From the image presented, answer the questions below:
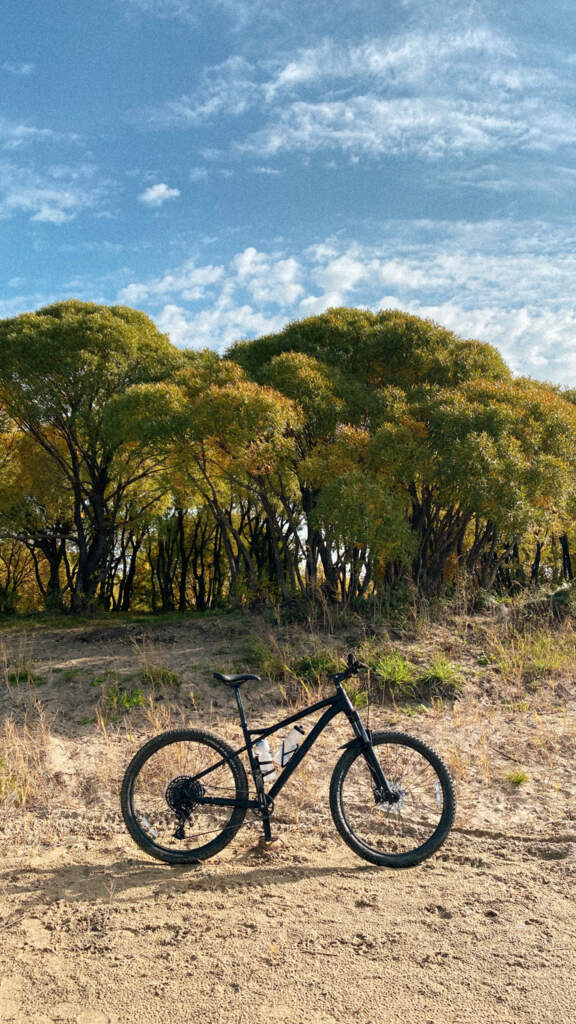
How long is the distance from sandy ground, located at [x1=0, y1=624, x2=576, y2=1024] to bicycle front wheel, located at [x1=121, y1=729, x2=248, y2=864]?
130mm

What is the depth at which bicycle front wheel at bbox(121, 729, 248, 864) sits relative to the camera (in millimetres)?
3754

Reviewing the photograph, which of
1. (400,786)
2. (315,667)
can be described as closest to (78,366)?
(315,667)

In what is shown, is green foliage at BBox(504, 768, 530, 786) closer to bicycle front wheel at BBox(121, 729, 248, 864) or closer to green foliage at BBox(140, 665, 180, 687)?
bicycle front wheel at BBox(121, 729, 248, 864)

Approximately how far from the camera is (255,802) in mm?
3783

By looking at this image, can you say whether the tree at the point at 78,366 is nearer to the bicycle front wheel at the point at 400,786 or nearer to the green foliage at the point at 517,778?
the green foliage at the point at 517,778

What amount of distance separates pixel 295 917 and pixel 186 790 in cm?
88

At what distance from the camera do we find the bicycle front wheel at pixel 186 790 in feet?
12.3

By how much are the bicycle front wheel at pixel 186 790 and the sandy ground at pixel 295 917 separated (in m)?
0.13

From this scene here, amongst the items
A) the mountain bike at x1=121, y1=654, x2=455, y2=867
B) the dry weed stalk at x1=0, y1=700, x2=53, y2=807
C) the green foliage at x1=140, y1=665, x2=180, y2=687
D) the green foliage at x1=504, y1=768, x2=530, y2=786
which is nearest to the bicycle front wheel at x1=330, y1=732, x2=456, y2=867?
the mountain bike at x1=121, y1=654, x2=455, y2=867

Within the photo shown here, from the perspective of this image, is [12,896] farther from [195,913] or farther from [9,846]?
[195,913]

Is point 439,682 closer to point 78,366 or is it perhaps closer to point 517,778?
point 517,778

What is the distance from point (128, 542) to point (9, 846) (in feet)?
70.9

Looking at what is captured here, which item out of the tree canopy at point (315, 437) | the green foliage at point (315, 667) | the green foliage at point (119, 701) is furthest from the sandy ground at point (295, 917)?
the tree canopy at point (315, 437)

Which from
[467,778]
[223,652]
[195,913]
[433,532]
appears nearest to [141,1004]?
[195,913]
